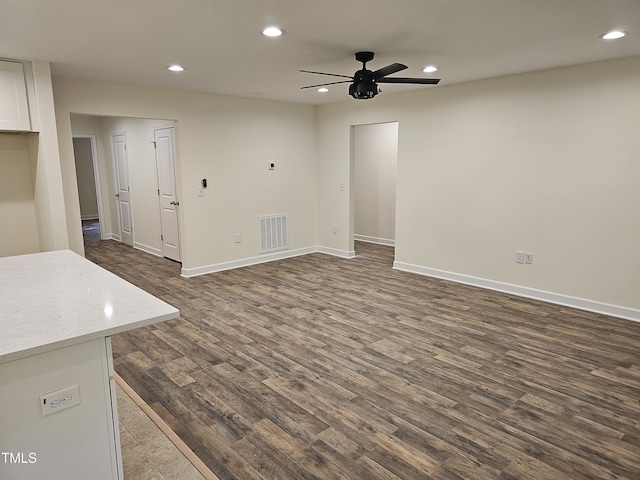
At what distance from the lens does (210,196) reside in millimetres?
5777

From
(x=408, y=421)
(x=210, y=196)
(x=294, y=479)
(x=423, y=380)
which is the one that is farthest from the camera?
(x=210, y=196)

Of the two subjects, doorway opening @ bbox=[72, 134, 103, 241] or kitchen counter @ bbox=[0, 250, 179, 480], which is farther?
doorway opening @ bbox=[72, 134, 103, 241]

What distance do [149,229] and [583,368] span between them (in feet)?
21.4

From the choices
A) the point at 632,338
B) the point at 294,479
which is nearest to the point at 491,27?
the point at 632,338

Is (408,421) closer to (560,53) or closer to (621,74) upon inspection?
(560,53)

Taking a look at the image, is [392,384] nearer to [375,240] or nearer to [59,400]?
[59,400]

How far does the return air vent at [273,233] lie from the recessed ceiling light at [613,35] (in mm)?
4637

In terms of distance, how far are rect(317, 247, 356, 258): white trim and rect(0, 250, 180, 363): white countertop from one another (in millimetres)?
4737

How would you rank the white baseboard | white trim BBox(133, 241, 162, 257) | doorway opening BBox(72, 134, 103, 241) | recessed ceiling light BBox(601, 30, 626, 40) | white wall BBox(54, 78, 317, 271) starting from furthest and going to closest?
doorway opening BBox(72, 134, 103, 241)
the white baseboard
white trim BBox(133, 241, 162, 257)
white wall BBox(54, 78, 317, 271)
recessed ceiling light BBox(601, 30, 626, 40)

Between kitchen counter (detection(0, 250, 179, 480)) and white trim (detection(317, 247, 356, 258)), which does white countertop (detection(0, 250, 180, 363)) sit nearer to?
kitchen counter (detection(0, 250, 179, 480))

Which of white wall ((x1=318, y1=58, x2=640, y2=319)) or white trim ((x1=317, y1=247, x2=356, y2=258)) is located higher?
white wall ((x1=318, y1=58, x2=640, y2=319))

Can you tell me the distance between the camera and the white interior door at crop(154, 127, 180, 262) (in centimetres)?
624

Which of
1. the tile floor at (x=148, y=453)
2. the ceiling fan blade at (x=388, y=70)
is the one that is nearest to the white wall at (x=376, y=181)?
the ceiling fan blade at (x=388, y=70)

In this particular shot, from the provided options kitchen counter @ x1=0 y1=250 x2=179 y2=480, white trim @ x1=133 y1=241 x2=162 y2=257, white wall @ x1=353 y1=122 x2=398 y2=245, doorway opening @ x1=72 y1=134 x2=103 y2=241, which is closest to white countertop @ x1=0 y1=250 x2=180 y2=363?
kitchen counter @ x1=0 y1=250 x2=179 y2=480
